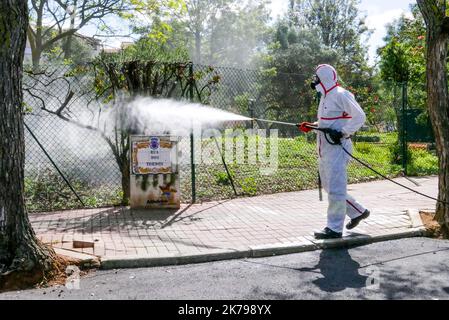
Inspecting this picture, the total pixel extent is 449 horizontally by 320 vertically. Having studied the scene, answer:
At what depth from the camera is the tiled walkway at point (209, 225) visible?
552cm

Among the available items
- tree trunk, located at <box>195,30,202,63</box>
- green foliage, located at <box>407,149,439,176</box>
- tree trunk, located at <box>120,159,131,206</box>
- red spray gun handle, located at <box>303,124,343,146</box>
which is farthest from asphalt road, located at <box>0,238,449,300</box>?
tree trunk, located at <box>195,30,202,63</box>

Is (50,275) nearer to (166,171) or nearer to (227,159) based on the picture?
(166,171)

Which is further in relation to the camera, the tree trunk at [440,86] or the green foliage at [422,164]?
the green foliage at [422,164]

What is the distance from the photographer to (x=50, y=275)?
444 cm

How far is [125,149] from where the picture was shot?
7.84 metres

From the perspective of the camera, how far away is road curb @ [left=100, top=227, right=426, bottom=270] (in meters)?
4.92

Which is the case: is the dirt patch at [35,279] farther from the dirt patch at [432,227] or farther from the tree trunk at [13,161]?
the dirt patch at [432,227]

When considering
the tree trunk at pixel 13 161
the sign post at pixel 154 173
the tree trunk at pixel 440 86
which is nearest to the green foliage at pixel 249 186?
the sign post at pixel 154 173

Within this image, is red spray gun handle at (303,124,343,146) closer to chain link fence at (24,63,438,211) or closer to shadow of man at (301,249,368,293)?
shadow of man at (301,249,368,293)

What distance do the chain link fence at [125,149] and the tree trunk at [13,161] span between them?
3270 mm

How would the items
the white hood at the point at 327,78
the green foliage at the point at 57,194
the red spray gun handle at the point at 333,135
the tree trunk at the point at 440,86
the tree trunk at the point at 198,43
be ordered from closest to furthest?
1. the red spray gun handle at the point at 333,135
2. the white hood at the point at 327,78
3. the tree trunk at the point at 440,86
4. the green foliage at the point at 57,194
5. the tree trunk at the point at 198,43

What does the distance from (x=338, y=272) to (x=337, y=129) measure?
1.89 metres

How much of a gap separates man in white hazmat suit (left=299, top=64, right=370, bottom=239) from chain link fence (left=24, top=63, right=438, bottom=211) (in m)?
2.75
